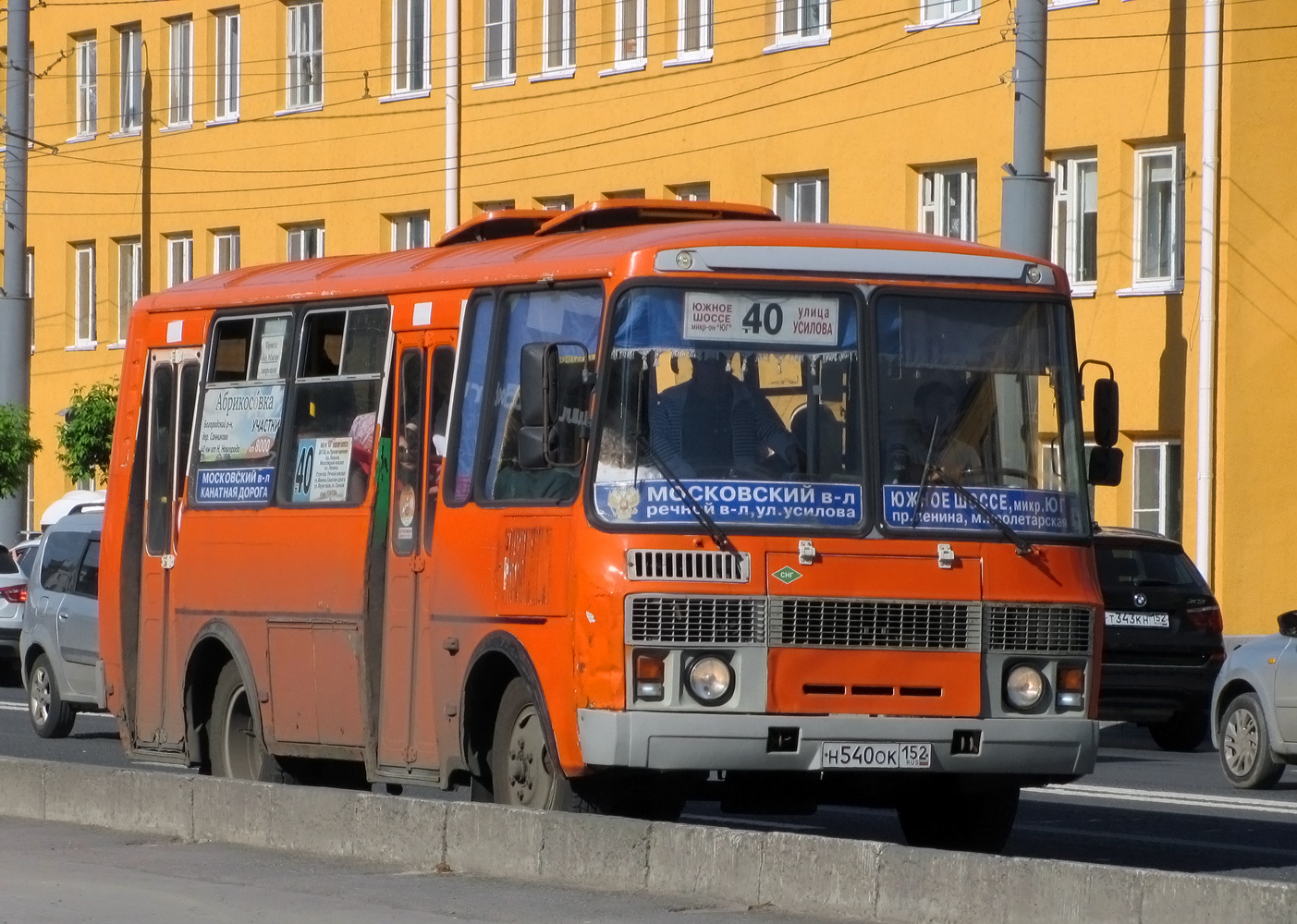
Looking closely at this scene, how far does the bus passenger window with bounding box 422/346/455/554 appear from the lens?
1284 centimetres

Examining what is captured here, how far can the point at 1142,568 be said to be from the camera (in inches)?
876

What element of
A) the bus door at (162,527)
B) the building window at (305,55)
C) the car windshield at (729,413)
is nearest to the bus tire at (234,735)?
the bus door at (162,527)

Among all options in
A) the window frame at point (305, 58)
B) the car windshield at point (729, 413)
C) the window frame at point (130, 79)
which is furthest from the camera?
the window frame at point (130, 79)

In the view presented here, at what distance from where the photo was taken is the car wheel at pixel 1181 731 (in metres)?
22.4

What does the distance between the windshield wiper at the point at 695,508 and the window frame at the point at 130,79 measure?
3930cm

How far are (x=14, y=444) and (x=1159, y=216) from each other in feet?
50.9

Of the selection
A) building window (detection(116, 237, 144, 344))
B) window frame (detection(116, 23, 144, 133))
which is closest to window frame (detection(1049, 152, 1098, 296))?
building window (detection(116, 237, 144, 344))

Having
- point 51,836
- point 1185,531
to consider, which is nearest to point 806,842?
point 51,836

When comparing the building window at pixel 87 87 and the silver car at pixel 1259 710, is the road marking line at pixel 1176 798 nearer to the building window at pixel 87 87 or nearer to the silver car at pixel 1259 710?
the silver car at pixel 1259 710

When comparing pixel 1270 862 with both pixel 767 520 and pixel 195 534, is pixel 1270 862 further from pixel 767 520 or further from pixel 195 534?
pixel 195 534

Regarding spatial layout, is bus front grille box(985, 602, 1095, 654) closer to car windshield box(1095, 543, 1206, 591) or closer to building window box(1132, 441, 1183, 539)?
car windshield box(1095, 543, 1206, 591)

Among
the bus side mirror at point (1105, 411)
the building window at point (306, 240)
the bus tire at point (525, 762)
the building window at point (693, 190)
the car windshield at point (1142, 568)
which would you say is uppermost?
the building window at point (693, 190)

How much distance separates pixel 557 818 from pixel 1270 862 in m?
3.67

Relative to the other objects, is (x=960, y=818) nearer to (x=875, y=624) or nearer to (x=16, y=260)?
(x=875, y=624)
